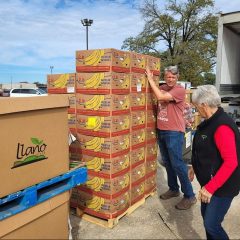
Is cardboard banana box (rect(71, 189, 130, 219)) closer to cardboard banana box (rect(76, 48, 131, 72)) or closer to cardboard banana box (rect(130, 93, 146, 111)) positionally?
cardboard banana box (rect(130, 93, 146, 111))

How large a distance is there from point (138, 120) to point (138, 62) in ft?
2.51

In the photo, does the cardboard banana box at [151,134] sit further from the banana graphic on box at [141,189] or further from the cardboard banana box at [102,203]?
the cardboard banana box at [102,203]

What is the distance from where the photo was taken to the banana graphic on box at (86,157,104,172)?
13.3 ft

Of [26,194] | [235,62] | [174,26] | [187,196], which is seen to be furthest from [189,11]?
[26,194]

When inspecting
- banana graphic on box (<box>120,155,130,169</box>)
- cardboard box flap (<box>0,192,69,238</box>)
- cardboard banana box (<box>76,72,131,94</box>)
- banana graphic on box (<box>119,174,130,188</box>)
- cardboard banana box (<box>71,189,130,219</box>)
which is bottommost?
cardboard banana box (<box>71,189,130,219</box>)

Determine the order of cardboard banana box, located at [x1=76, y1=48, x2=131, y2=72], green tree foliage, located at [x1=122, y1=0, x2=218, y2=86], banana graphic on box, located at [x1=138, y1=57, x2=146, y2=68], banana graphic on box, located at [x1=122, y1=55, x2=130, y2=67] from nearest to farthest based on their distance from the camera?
cardboard banana box, located at [x1=76, y1=48, x2=131, y2=72]
banana graphic on box, located at [x1=122, y1=55, x2=130, y2=67]
banana graphic on box, located at [x1=138, y1=57, x2=146, y2=68]
green tree foliage, located at [x1=122, y1=0, x2=218, y2=86]

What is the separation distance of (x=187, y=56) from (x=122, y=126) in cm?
2610

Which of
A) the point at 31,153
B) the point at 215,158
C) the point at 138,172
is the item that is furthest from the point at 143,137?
the point at 31,153

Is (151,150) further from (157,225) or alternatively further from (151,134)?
(157,225)

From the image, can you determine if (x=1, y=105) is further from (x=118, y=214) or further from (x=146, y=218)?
(x=146, y=218)

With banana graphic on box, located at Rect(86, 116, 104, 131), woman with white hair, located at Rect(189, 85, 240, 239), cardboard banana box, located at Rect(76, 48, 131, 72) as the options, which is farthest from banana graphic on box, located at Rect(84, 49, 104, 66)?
woman with white hair, located at Rect(189, 85, 240, 239)

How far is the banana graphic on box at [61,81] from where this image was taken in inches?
169

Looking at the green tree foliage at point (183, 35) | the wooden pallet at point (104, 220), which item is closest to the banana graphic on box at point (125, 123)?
the wooden pallet at point (104, 220)

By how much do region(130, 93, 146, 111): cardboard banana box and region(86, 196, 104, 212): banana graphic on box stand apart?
1.22 metres
